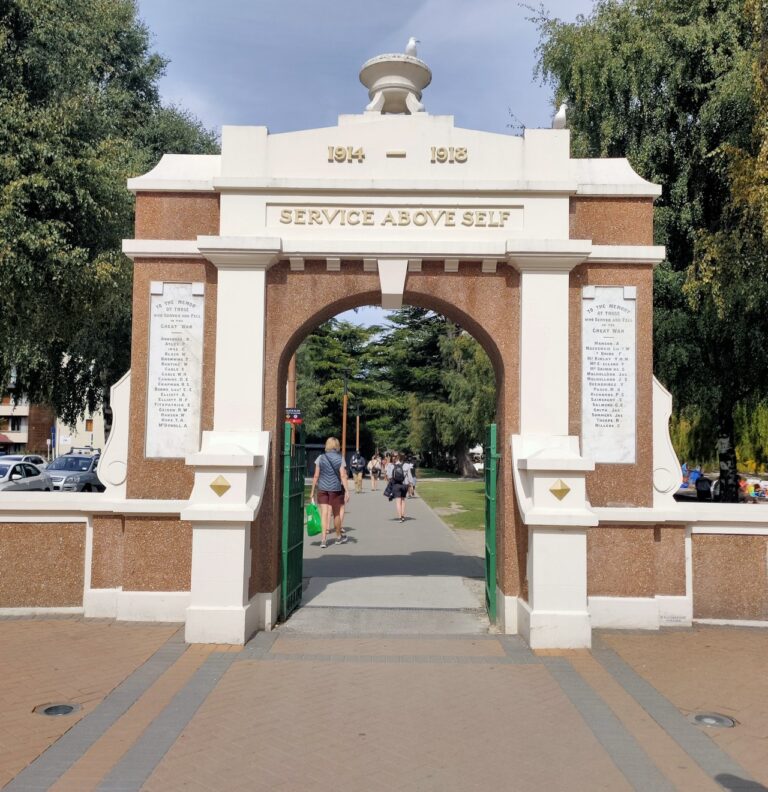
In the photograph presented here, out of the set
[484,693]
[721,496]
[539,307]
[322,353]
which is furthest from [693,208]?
[322,353]

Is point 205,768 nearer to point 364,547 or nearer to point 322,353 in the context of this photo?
point 364,547

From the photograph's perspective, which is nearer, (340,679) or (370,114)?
(340,679)

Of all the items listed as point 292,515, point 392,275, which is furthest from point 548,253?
point 292,515

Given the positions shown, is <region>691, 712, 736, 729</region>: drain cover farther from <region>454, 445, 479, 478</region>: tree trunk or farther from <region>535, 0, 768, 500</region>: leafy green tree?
<region>454, 445, 479, 478</region>: tree trunk

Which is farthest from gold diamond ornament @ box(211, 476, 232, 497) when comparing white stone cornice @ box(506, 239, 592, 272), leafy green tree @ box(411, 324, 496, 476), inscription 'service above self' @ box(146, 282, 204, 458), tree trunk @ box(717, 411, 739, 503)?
leafy green tree @ box(411, 324, 496, 476)

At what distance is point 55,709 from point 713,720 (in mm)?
4773

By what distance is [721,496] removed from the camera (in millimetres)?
15102

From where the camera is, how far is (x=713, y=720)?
17.1 feet

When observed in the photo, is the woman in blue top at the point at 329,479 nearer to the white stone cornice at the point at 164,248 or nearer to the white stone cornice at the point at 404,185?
the white stone cornice at the point at 164,248

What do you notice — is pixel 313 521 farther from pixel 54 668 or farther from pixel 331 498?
pixel 54 668

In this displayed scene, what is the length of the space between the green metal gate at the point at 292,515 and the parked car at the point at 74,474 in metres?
15.0

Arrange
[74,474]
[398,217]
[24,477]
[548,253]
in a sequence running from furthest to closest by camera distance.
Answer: [74,474]
[24,477]
[398,217]
[548,253]

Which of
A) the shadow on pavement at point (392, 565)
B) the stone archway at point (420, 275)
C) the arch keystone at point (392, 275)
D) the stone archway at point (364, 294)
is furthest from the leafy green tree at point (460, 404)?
the arch keystone at point (392, 275)

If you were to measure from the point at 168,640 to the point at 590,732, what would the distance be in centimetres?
409
